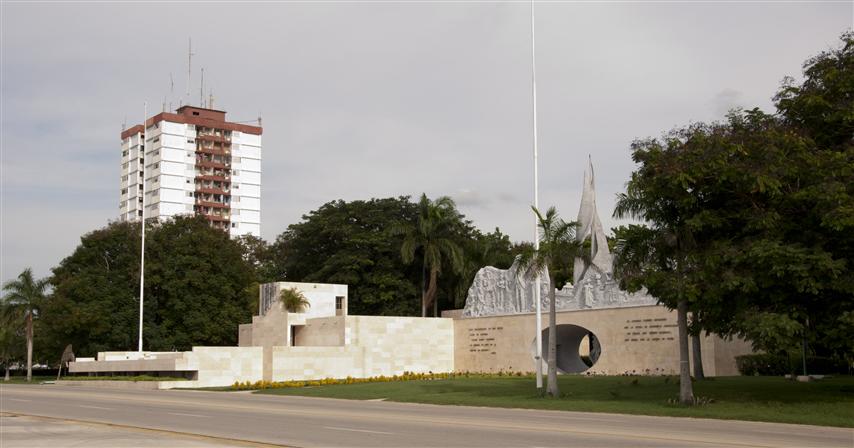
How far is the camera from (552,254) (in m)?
30.2

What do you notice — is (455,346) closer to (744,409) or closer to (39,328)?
(744,409)

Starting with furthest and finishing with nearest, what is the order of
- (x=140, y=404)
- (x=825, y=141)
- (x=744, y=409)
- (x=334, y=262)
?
(x=334, y=262), (x=140, y=404), (x=825, y=141), (x=744, y=409)

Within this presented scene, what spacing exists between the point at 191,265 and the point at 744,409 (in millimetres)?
52933

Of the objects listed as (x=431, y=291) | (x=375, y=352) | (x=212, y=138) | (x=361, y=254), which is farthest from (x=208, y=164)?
(x=375, y=352)

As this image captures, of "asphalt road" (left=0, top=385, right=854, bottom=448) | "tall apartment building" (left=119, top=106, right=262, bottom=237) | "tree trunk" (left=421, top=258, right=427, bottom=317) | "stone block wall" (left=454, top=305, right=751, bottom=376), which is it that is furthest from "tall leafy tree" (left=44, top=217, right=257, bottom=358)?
"tall apartment building" (left=119, top=106, right=262, bottom=237)

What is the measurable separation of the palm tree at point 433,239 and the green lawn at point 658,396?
19976 millimetres

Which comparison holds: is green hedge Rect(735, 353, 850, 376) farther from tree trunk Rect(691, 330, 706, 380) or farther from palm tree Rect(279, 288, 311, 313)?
palm tree Rect(279, 288, 311, 313)

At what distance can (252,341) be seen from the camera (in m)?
55.3

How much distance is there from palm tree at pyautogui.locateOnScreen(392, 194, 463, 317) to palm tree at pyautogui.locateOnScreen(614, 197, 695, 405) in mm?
30371

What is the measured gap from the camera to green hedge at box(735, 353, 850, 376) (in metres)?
37.6

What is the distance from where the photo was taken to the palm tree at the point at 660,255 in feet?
84.3

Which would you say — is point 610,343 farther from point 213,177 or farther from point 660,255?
point 213,177

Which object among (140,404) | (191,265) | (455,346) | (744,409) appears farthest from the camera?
(191,265)

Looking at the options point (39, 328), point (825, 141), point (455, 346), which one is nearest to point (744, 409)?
point (825, 141)
